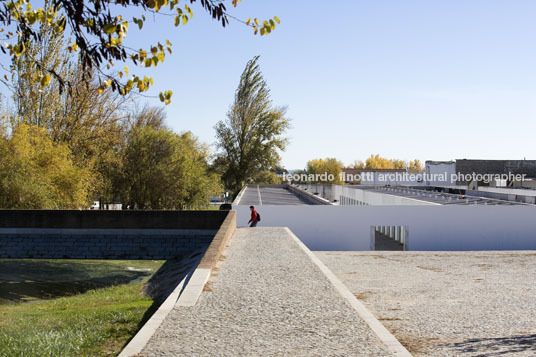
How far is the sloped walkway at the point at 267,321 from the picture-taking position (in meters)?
6.68

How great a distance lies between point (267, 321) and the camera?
318 inches

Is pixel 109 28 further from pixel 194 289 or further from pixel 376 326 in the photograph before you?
pixel 194 289

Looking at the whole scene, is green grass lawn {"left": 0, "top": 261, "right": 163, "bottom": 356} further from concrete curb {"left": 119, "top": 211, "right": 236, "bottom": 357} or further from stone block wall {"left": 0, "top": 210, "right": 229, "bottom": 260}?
stone block wall {"left": 0, "top": 210, "right": 229, "bottom": 260}

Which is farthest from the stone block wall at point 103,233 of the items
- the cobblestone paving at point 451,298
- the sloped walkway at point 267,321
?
the sloped walkway at point 267,321

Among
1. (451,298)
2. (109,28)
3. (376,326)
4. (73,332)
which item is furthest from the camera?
(451,298)

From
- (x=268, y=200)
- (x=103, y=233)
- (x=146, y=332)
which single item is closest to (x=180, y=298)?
(x=146, y=332)

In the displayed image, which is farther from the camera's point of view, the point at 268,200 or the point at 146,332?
the point at 268,200

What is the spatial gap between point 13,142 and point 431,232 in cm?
2237

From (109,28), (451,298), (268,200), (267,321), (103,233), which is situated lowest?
(103,233)

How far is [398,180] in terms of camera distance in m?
82.0

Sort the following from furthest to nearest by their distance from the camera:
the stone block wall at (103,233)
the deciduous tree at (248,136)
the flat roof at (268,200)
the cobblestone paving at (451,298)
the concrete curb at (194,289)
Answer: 1. the deciduous tree at (248,136)
2. the flat roof at (268,200)
3. the stone block wall at (103,233)
4. the concrete curb at (194,289)
5. the cobblestone paving at (451,298)

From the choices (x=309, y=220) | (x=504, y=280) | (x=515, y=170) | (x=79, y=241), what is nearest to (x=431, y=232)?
(x=309, y=220)

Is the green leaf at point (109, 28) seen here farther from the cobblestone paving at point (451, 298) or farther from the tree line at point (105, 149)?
the tree line at point (105, 149)

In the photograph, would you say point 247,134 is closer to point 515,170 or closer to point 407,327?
point 515,170
